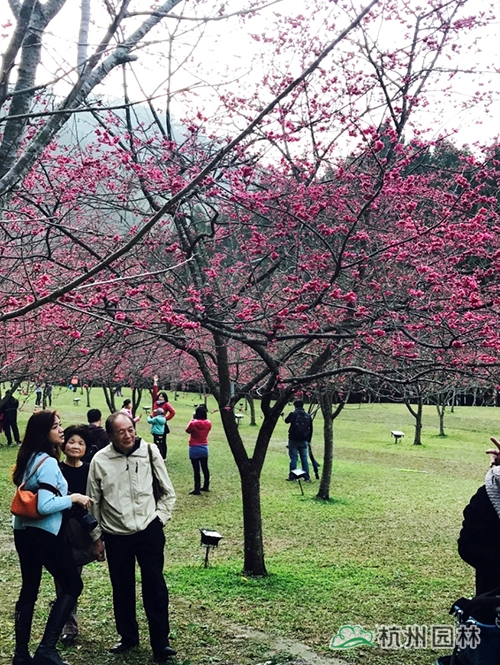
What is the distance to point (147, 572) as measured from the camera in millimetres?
4516

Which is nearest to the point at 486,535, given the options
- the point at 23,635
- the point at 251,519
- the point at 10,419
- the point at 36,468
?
the point at 36,468

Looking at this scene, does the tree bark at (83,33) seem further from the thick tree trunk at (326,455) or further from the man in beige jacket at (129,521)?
the thick tree trunk at (326,455)

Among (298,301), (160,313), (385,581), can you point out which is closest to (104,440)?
(160,313)

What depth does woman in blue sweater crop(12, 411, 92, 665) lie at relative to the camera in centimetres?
417

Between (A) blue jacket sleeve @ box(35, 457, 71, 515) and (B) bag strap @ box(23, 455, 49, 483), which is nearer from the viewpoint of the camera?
(A) blue jacket sleeve @ box(35, 457, 71, 515)

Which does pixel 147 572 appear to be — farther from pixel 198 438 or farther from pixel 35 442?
pixel 198 438

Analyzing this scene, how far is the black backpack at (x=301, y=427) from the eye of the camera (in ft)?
46.6

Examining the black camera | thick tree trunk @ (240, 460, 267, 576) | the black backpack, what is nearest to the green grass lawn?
thick tree trunk @ (240, 460, 267, 576)

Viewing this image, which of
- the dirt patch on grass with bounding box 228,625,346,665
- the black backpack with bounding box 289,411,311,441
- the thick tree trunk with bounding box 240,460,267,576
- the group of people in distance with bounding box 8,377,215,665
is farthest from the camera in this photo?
the black backpack with bounding box 289,411,311,441

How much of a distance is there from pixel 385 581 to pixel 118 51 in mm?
5748

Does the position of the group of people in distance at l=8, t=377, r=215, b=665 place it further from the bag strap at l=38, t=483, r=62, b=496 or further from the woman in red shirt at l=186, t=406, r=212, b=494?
the woman in red shirt at l=186, t=406, r=212, b=494

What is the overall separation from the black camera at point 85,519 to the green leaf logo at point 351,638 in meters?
1.97

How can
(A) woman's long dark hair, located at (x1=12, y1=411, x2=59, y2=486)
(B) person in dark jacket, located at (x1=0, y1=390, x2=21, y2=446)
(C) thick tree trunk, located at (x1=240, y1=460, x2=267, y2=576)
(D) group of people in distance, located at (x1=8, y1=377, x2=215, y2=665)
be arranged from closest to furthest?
(D) group of people in distance, located at (x1=8, y1=377, x2=215, y2=665), (A) woman's long dark hair, located at (x1=12, y1=411, x2=59, y2=486), (C) thick tree trunk, located at (x1=240, y1=460, x2=267, y2=576), (B) person in dark jacket, located at (x1=0, y1=390, x2=21, y2=446)

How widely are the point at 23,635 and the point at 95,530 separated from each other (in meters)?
0.75
